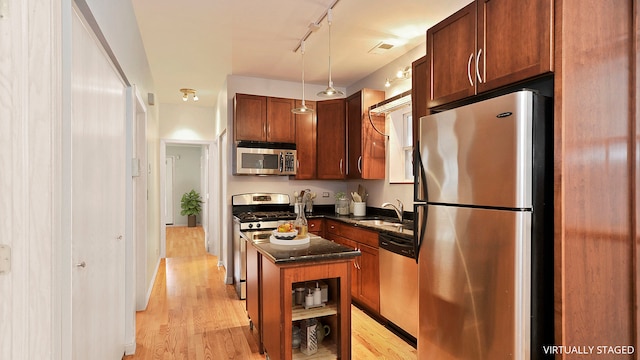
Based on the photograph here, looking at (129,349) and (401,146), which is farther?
(401,146)

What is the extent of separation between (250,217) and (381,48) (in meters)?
2.44

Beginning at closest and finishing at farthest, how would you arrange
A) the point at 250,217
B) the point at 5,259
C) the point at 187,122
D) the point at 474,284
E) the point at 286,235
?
the point at 5,259 → the point at 474,284 → the point at 286,235 → the point at 250,217 → the point at 187,122

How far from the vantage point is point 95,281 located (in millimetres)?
1845

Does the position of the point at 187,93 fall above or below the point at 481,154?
above

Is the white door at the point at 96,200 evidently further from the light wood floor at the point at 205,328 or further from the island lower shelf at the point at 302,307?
the island lower shelf at the point at 302,307

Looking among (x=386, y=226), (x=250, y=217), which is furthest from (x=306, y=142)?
(x=386, y=226)

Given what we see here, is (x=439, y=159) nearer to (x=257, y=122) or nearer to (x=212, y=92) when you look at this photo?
(x=257, y=122)

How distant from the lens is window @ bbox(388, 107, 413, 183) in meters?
3.78

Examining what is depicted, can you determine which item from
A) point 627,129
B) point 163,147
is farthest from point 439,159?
point 163,147

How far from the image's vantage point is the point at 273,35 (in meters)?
3.28

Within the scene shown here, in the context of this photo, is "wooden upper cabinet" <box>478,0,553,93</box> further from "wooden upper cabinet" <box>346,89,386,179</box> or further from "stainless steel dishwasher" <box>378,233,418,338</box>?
"wooden upper cabinet" <box>346,89,386,179</box>

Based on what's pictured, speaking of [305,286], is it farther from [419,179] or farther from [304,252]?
[419,179]

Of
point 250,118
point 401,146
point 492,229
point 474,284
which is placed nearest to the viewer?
point 492,229

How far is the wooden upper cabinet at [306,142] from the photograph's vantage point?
177 inches
